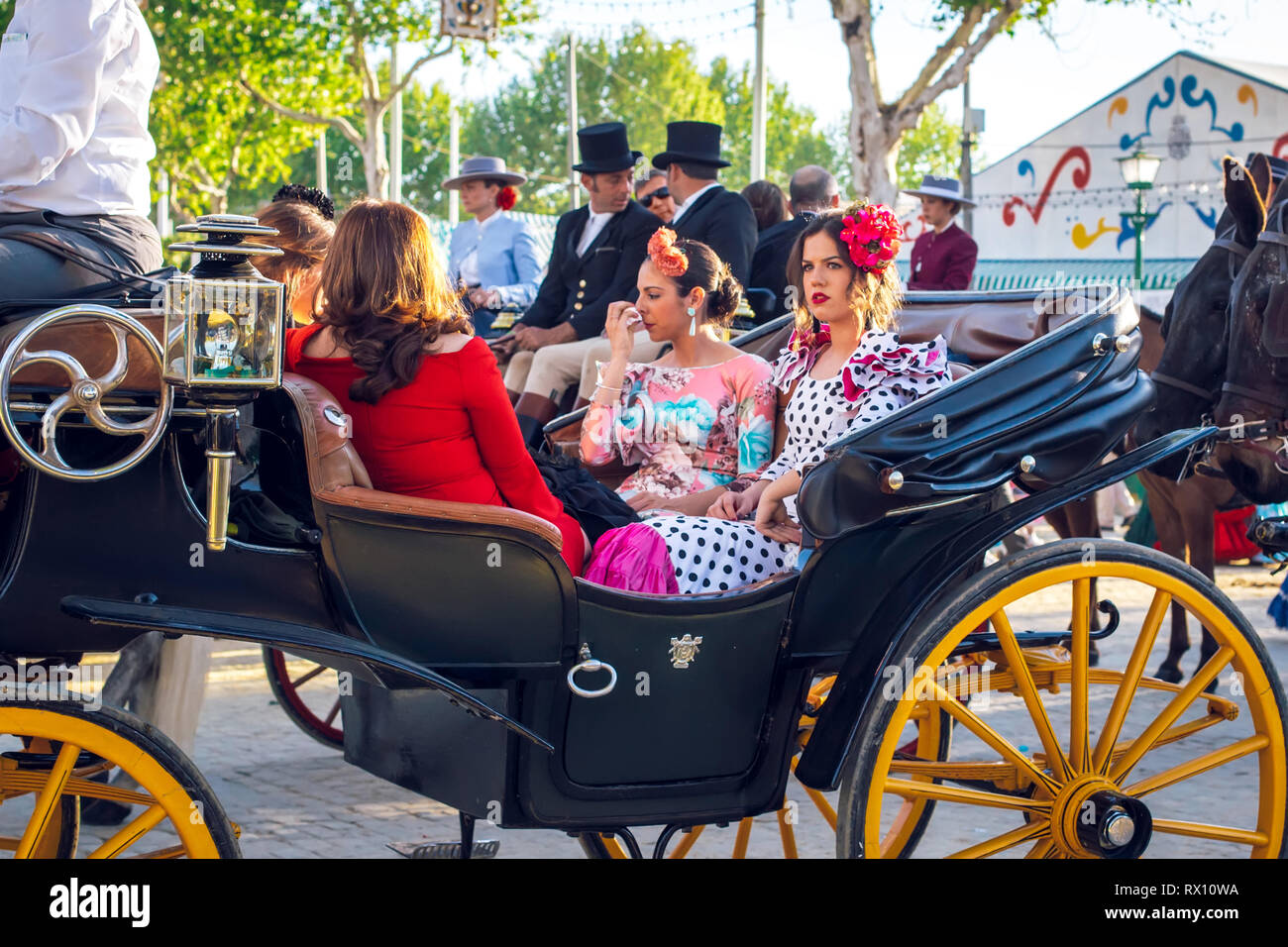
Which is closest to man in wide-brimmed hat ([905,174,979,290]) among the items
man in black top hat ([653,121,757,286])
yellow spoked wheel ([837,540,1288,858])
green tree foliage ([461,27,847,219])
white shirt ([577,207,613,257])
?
man in black top hat ([653,121,757,286])

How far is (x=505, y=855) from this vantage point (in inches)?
141

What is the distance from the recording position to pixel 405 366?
2.59 meters

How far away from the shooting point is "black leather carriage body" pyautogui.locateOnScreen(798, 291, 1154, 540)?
255 cm

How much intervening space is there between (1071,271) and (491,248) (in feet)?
45.3

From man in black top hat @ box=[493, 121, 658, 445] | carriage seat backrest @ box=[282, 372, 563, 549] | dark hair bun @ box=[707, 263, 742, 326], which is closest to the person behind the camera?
carriage seat backrest @ box=[282, 372, 563, 549]

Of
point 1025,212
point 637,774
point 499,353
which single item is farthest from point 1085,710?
point 1025,212

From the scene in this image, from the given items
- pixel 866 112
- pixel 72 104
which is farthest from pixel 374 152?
pixel 72 104

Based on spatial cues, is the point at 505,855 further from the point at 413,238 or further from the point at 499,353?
the point at 499,353

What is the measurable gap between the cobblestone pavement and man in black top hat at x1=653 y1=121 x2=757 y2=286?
6.94ft

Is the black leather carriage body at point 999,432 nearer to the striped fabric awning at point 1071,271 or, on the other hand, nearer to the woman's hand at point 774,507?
the woman's hand at point 774,507

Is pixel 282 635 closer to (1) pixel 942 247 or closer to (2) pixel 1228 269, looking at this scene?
(2) pixel 1228 269

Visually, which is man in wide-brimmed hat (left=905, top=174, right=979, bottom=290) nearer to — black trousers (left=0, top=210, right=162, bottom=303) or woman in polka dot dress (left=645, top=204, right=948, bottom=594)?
woman in polka dot dress (left=645, top=204, right=948, bottom=594)

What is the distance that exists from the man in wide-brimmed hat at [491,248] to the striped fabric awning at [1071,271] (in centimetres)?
1031

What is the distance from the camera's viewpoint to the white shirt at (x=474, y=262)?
7438mm
